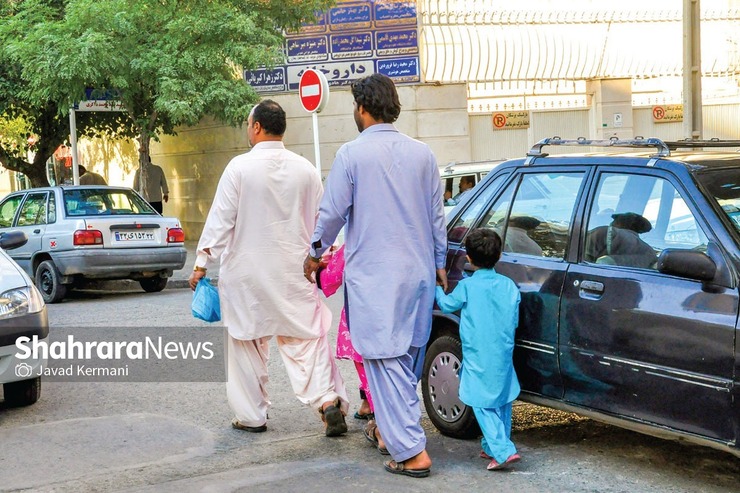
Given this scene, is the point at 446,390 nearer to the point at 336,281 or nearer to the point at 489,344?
the point at 489,344

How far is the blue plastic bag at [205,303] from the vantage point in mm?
6016

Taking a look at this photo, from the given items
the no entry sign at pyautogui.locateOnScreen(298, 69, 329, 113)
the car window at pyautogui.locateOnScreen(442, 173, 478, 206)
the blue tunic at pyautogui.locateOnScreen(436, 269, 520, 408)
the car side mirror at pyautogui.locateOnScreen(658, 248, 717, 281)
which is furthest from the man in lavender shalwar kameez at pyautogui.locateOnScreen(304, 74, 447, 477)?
the no entry sign at pyautogui.locateOnScreen(298, 69, 329, 113)

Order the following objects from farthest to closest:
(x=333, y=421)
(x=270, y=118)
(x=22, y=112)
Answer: (x=22, y=112)
(x=270, y=118)
(x=333, y=421)

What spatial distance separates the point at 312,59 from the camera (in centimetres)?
2036

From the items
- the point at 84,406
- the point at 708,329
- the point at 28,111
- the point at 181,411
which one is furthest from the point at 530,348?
the point at 28,111

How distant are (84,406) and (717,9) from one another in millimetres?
19824

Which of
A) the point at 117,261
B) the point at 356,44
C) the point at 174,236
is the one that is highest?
the point at 356,44

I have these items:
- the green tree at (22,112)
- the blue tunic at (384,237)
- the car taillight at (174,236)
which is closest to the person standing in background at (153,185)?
the green tree at (22,112)

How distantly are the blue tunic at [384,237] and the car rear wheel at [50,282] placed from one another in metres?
8.59

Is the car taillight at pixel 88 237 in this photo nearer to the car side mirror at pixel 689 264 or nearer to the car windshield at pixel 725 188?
the car windshield at pixel 725 188

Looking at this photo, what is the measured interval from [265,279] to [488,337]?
1.45 metres

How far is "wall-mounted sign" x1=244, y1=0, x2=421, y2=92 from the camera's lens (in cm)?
2017

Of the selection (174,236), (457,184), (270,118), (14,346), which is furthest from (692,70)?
(14,346)

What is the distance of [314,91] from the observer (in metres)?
14.8
